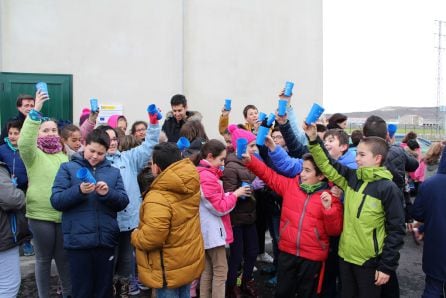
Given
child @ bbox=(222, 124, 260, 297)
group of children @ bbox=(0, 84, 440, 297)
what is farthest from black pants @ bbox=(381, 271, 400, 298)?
child @ bbox=(222, 124, 260, 297)

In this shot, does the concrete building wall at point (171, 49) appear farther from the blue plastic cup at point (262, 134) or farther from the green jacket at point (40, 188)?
the blue plastic cup at point (262, 134)

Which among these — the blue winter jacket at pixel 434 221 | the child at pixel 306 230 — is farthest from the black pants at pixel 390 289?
the child at pixel 306 230

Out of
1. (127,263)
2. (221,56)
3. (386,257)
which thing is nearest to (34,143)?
(127,263)

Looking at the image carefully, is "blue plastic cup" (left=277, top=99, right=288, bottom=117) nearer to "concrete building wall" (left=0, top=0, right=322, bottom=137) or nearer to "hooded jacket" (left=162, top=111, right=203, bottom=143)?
"hooded jacket" (left=162, top=111, right=203, bottom=143)

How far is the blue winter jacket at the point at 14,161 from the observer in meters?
4.33

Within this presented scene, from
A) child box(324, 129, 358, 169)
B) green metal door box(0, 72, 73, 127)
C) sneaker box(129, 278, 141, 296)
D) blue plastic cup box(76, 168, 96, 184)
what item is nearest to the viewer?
blue plastic cup box(76, 168, 96, 184)

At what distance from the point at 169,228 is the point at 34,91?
5.51 meters

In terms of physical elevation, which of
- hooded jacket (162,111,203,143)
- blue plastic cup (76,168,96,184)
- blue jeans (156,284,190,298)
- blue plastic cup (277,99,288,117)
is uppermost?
blue plastic cup (277,99,288,117)

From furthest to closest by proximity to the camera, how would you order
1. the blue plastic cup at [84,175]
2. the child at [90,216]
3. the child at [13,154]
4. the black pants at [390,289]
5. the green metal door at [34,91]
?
the green metal door at [34,91] → the child at [13,154] → the black pants at [390,289] → the child at [90,216] → the blue plastic cup at [84,175]

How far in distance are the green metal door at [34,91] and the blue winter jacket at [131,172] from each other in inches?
159

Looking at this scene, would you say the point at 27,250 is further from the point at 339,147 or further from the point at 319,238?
the point at 339,147

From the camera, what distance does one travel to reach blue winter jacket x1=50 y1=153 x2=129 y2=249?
320cm

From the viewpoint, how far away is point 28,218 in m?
3.63

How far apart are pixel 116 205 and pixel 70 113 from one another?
4.85m
